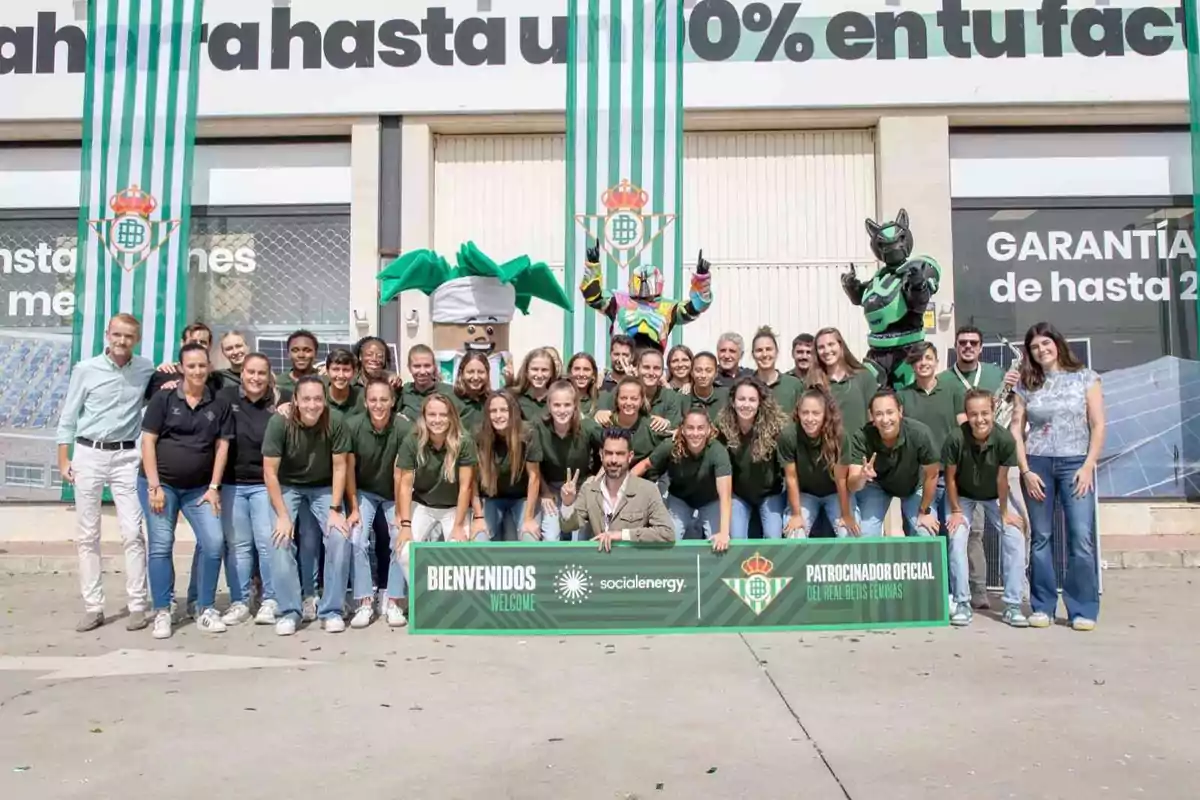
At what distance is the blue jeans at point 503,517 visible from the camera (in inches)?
240

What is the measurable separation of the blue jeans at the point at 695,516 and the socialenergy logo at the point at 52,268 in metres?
6.22

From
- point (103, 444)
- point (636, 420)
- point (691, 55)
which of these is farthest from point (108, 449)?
point (691, 55)

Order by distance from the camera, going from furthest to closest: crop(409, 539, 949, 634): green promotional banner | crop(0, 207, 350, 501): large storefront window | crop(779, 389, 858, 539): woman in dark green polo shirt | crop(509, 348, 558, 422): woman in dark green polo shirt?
crop(0, 207, 350, 501): large storefront window < crop(509, 348, 558, 422): woman in dark green polo shirt < crop(779, 389, 858, 539): woman in dark green polo shirt < crop(409, 539, 949, 634): green promotional banner

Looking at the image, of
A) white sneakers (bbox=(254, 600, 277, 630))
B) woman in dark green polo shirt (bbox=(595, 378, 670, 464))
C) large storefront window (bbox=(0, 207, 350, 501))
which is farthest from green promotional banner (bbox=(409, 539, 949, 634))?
large storefront window (bbox=(0, 207, 350, 501))

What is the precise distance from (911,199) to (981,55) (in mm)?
1577

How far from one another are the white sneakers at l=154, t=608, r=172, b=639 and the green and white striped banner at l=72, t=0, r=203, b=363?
14.8 ft

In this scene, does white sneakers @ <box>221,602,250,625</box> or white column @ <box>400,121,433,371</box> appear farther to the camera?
white column @ <box>400,121,433,371</box>

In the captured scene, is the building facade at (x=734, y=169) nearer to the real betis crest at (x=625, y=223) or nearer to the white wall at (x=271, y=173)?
the white wall at (x=271, y=173)

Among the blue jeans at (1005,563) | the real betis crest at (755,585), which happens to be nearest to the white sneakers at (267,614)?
the real betis crest at (755,585)

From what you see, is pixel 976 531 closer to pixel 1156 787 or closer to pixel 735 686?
pixel 735 686

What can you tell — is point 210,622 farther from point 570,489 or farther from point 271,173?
point 271,173

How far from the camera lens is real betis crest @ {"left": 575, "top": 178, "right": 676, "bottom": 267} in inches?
365

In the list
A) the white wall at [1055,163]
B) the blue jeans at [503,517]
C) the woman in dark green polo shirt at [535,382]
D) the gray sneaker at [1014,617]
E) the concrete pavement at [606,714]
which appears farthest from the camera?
the white wall at [1055,163]

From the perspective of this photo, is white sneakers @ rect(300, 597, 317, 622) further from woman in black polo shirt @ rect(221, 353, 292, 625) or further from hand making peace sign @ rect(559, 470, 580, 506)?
hand making peace sign @ rect(559, 470, 580, 506)
